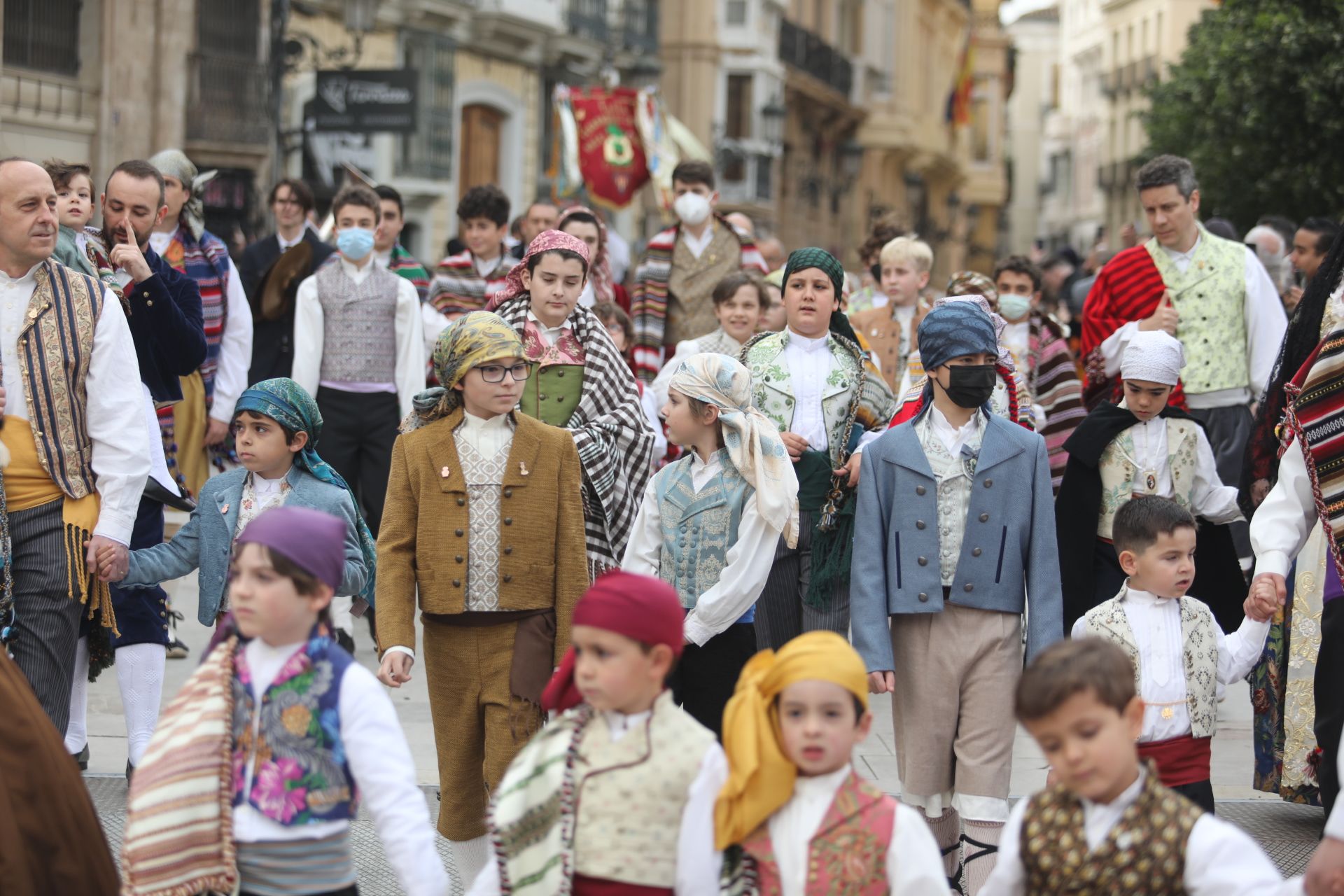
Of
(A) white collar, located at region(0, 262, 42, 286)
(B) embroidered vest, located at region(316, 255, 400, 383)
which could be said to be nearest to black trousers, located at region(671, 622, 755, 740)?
(A) white collar, located at region(0, 262, 42, 286)

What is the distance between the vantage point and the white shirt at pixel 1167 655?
5371 mm

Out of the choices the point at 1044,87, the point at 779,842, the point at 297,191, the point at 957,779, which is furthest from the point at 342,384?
the point at 1044,87

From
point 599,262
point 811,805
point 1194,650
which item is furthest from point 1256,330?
point 811,805

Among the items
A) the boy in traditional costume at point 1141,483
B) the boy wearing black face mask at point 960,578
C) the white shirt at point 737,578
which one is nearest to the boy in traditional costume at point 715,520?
the white shirt at point 737,578

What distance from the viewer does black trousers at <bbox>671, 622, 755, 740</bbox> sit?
5852mm

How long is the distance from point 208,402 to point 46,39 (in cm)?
938

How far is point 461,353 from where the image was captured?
5.61 meters

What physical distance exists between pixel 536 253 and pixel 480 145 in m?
20.8

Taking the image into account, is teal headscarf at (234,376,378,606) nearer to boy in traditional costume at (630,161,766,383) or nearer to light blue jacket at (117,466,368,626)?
light blue jacket at (117,466,368,626)

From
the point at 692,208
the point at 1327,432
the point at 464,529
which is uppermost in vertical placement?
the point at 692,208

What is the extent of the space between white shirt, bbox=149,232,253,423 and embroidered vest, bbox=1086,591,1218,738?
4680 mm

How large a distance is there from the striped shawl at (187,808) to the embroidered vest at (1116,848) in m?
1.84

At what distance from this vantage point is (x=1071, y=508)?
6.80 metres

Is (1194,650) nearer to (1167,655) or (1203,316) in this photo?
(1167,655)
